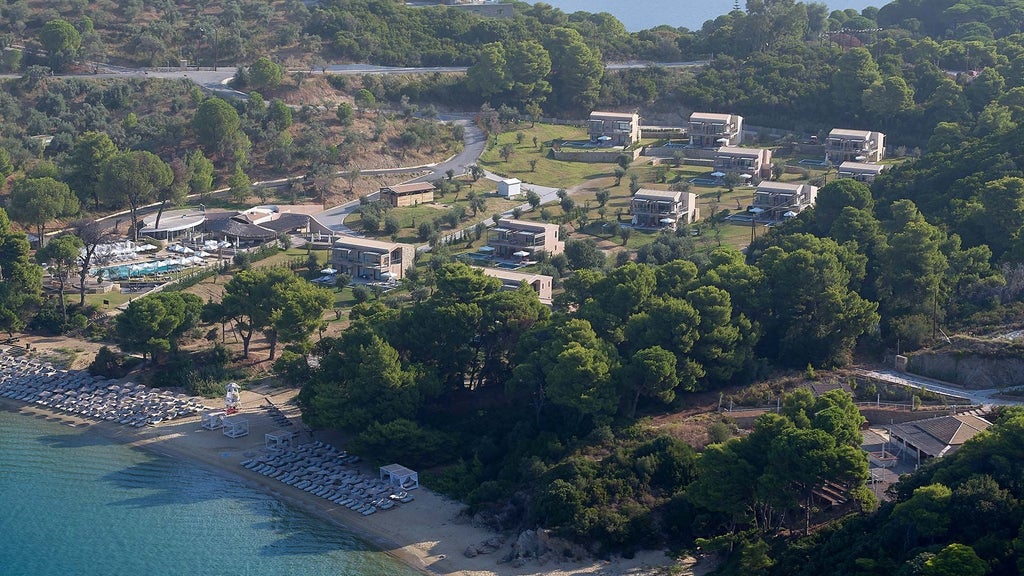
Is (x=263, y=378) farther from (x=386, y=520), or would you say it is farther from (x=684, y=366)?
(x=684, y=366)

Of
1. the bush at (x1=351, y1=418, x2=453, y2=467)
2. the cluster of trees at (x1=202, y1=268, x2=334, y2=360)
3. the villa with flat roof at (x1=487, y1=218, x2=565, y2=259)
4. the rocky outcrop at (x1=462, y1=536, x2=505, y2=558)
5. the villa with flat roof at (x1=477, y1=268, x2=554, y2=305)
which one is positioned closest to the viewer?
the rocky outcrop at (x1=462, y1=536, x2=505, y2=558)

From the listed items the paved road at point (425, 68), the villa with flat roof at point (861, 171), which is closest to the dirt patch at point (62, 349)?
the paved road at point (425, 68)

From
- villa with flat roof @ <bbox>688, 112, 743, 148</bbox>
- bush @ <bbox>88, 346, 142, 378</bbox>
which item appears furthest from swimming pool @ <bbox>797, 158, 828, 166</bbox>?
bush @ <bbox>88, 346, 142, 378</bbox>

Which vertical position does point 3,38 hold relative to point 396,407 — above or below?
above

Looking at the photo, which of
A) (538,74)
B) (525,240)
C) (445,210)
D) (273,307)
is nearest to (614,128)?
(538,74)

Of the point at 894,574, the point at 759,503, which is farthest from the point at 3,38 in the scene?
the point at 894,574

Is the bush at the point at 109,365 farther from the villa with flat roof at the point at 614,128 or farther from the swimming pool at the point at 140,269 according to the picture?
the villa with flat roof at the point at 614,128

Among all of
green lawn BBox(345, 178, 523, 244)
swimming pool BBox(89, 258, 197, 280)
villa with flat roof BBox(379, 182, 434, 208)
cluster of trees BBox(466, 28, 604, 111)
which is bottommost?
swimming pool BBox(89, 258, 197, 280)

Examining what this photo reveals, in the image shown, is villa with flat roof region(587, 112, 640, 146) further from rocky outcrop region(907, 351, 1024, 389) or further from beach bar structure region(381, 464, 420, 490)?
beach bar structure region(381, 464, 420, 490)
